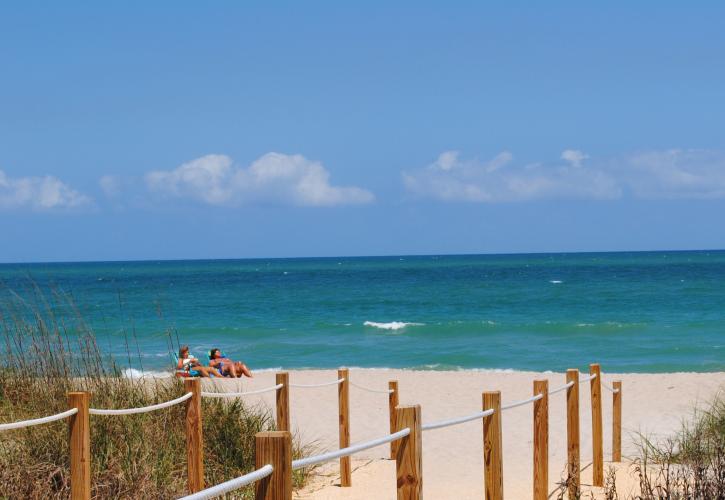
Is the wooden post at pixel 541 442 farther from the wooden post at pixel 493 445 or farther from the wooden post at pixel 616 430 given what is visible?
the wooden post at pixel 616 430

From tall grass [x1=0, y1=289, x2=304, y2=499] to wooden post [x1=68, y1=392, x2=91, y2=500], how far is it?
0.75 meters

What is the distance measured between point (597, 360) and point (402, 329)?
32.9 feet

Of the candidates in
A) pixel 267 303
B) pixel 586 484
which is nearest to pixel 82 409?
pixel 586 484

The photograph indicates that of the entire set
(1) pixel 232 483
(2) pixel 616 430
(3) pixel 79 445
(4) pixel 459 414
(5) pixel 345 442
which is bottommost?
(4) pixel 459 414

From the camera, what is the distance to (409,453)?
4.05 metres

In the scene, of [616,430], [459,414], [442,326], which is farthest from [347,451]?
[442,326]

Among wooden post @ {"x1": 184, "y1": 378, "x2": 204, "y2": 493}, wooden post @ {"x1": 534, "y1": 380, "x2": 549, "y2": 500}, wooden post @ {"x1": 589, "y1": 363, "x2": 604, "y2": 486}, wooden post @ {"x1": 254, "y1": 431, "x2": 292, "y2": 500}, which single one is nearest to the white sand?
wooden post @ {"x1": 589, "y1": 363, "x2": 604, "y2": 486}

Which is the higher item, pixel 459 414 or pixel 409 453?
pixel 409 453

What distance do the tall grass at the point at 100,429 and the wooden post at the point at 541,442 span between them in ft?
6.69

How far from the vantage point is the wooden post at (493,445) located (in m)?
5.44

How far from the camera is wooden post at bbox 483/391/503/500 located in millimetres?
5438

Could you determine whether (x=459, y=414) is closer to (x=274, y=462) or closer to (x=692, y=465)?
(x=692, y=465)

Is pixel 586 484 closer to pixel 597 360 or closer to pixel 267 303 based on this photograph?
pixel 597 360

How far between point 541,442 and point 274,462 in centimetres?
430
